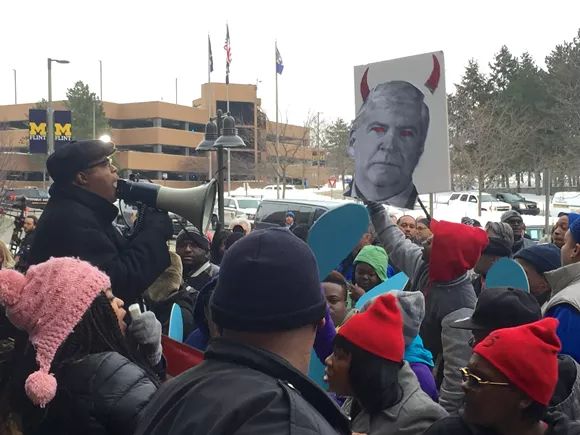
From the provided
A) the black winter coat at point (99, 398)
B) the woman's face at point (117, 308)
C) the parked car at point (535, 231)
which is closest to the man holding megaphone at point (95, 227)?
the woman's face at point (117, 308)

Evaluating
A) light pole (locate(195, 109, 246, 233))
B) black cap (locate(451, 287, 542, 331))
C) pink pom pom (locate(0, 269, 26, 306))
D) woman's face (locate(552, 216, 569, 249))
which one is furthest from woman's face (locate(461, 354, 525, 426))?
light pole (locate(195, 109, 246, 233))

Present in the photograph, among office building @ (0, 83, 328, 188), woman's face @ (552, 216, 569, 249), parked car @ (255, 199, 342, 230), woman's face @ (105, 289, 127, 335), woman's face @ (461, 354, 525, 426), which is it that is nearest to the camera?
woman's face @ (461, 354, 525, 426)

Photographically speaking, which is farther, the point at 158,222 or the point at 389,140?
the point at 389,140

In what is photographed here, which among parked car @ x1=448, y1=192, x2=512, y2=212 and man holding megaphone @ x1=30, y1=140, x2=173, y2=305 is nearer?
man holding megaphone @ x1=30, y1=140, x2=173, y2=305

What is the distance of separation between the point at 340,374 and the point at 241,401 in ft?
4.37

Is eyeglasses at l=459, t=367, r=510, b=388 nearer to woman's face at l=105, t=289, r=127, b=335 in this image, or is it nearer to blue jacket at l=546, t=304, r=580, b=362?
blue jacket at l=546, t=304, r=580, b=362

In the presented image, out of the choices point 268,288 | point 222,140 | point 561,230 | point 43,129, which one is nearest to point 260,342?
point 268,288

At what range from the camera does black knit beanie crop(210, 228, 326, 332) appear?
138 centimetres

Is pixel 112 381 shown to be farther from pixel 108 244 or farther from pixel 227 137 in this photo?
pixel 227 137

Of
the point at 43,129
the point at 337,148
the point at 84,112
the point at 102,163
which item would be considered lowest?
the point at 102,163

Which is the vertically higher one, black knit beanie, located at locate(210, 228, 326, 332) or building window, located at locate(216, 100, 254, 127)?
building window, located at locate(216, 100, 254, 127)

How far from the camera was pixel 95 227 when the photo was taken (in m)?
2.81

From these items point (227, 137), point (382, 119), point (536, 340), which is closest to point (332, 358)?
point (536, 340)

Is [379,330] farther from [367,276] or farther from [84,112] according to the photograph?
[84,112]
